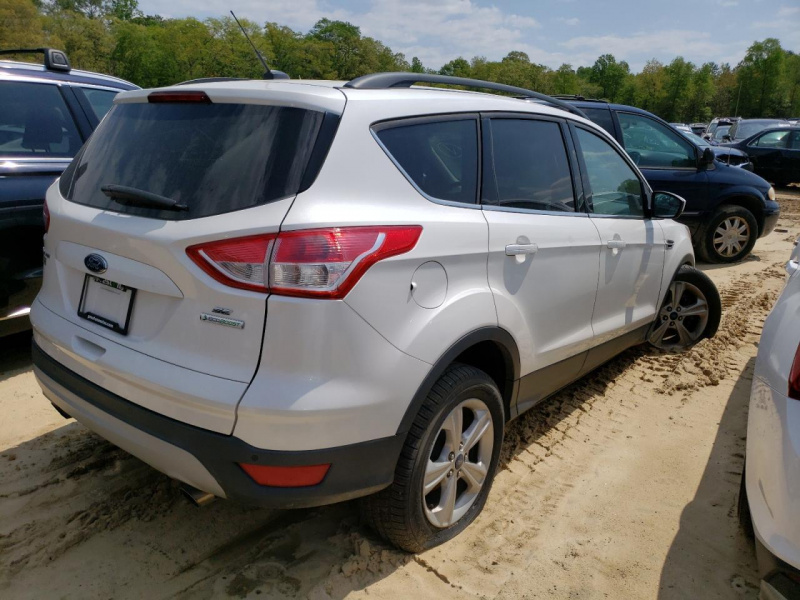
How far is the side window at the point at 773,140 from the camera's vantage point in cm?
1748

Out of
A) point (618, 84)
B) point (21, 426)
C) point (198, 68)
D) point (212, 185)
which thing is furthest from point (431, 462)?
point (618, 84)

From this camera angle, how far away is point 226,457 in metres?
2.00

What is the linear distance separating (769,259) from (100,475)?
9.02m

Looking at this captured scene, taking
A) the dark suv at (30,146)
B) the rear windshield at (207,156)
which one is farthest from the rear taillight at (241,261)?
the dark suv at (30,146)

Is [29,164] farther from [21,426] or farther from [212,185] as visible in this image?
[212,185]

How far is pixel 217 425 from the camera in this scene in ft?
6.53

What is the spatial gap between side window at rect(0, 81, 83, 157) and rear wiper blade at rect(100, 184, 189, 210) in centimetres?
236

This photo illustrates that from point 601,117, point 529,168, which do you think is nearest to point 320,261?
point 529,168

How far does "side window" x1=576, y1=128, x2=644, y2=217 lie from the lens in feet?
11.8

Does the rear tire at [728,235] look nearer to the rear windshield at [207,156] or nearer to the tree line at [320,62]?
the rear windshield at [207,156]

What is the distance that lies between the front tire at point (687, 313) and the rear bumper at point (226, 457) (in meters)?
3.19

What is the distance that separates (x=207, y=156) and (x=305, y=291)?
656 millimetres

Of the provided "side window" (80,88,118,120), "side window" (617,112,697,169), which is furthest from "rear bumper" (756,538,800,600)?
"side window" (617,112,697,169)

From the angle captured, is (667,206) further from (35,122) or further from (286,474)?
(35,122)
